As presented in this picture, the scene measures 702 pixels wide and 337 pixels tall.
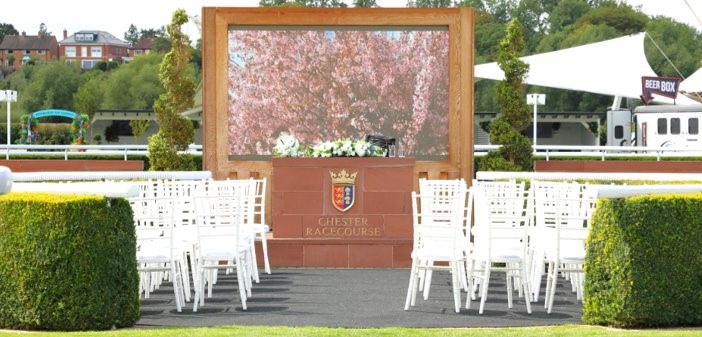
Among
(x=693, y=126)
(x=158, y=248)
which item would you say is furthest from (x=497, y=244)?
(x=693, y=126)

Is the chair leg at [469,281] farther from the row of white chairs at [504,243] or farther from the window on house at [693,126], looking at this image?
the window on house at [693,126]

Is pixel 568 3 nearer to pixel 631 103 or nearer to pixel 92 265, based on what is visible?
pixel 631 103

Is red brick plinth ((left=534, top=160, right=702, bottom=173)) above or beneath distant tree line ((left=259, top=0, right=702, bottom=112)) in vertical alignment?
beneath

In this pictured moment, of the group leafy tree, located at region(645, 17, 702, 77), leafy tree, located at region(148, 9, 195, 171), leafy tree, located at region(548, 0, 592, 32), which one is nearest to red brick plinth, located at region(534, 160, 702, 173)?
leafy tree, located at region(148, 9, 195, 171)

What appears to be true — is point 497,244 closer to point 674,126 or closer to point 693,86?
point 674,126

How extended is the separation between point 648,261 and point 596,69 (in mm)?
44808

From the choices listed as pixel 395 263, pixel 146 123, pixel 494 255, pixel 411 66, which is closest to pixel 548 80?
pixel 146 123

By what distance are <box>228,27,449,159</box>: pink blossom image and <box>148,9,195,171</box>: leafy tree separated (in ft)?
6.59

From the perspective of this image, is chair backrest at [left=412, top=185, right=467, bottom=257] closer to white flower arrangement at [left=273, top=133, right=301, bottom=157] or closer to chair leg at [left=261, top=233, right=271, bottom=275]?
chair leg at [left=261, top=233, right=271, bottom=275]

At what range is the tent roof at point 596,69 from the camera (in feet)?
170

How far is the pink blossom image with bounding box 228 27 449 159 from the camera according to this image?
61.0 ft

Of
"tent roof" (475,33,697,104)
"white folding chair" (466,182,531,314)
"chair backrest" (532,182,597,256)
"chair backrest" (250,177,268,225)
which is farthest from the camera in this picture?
"tent roof" (475,33,697,104)

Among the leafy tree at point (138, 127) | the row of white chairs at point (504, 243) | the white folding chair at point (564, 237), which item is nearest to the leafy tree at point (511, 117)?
the white folding chair at point (564, 237)

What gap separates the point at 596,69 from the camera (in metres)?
53.0
